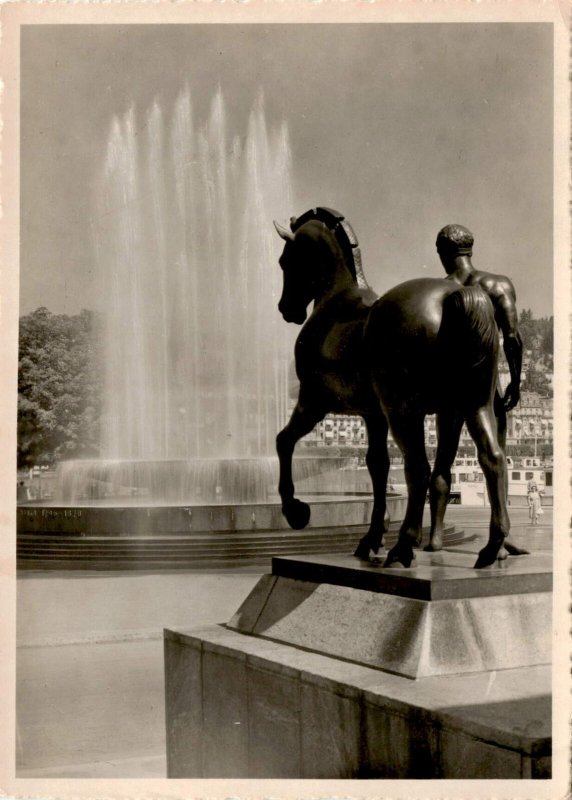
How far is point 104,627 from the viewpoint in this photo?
991cm

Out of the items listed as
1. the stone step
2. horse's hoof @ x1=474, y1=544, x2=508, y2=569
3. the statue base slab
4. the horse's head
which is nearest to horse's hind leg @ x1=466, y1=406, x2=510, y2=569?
horse's hoof @ x1=474, y1=544, x2=508, y2=569

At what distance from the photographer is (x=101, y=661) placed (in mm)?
8547

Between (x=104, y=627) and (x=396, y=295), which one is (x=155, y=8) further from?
(x=104, y=627)

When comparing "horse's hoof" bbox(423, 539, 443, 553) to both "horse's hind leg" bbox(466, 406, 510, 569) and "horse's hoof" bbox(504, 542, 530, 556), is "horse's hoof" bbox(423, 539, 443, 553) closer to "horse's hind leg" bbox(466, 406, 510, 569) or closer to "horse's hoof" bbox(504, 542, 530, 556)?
"horse's hoof" bbox(504, 542, 530, 556)

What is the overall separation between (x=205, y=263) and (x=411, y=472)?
18409mm

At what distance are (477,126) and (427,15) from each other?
8.00 meters

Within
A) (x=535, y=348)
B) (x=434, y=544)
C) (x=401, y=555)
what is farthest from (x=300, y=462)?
(x=535, y=348)

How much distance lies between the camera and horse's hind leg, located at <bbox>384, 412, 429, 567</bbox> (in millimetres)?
4871

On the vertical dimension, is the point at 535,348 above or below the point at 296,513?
above

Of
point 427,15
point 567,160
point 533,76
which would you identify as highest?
point 533,76

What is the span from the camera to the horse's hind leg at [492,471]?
484cm

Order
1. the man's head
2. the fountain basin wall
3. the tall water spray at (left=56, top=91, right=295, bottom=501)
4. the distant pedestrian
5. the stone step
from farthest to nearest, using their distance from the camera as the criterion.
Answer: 1. the tall water spray at (left=56, top=91, right=295, bottom=501)
2. the distant pedestrian
3. the fountain basin wall
4. the stone step
5. the man's head

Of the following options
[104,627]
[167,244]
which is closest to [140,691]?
[104,627]

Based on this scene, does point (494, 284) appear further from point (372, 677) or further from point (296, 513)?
point (372, 677)
